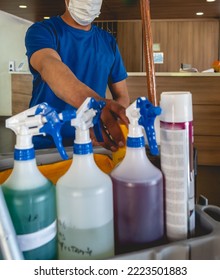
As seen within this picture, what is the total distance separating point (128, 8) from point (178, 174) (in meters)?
6.04

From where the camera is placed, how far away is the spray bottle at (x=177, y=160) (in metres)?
0.50

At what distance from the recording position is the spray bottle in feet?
1.65

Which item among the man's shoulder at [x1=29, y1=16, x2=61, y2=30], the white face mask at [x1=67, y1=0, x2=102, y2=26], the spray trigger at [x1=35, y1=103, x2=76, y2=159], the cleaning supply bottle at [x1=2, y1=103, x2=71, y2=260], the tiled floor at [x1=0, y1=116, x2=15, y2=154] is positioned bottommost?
the tiled floor at [x1=0, y1=116, x2=15, y2=154]

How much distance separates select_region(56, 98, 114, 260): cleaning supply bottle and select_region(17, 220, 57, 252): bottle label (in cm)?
2

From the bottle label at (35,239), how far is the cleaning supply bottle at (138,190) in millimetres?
107

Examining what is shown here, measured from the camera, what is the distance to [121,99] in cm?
139

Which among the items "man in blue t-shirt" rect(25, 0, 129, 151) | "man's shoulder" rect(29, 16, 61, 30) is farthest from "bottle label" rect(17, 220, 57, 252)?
"man's shoulder" rect(29, 16, 61, 30)

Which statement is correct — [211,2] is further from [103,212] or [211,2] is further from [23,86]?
[103,212]

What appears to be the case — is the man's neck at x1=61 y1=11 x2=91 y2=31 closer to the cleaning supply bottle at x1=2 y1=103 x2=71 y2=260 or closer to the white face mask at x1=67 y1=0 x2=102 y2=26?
the white face mask at x1=67 y1=0 x2=102 y2=26

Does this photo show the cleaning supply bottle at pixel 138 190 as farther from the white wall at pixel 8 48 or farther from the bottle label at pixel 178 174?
the white wall at pixel 8 48

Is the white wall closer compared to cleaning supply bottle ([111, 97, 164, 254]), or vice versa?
cleaning supply bottle ([111, 97, 164, 254])

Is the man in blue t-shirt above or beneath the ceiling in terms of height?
beneath

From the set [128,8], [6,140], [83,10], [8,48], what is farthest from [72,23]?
[8,48]

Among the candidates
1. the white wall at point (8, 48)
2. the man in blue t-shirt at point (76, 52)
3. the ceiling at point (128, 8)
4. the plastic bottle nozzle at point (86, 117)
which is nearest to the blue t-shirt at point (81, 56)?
the man in blue t-shirt at point (76, 52)
